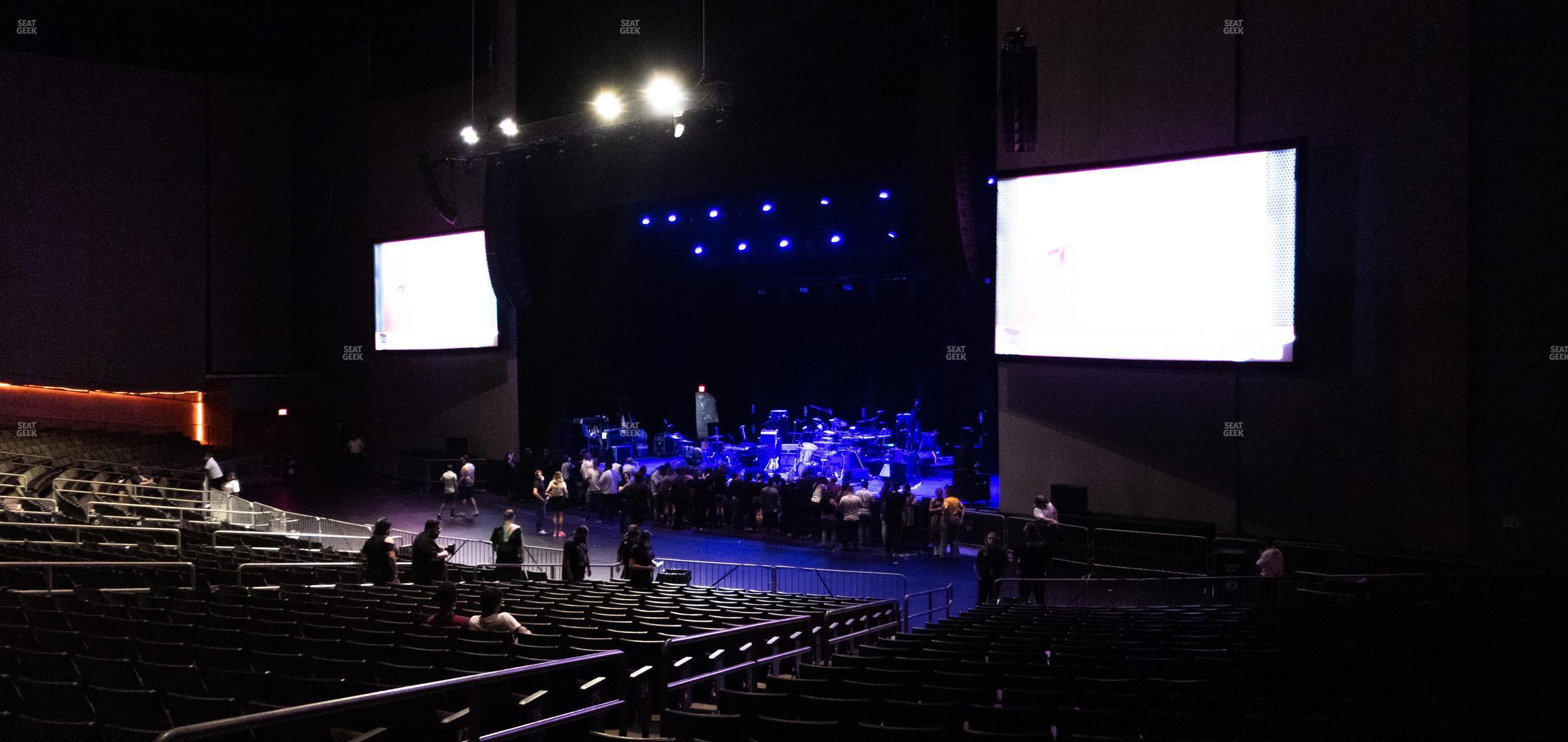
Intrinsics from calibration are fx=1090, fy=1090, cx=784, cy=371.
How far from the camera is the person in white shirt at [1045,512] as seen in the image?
16.5 meters

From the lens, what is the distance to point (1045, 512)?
1678cm

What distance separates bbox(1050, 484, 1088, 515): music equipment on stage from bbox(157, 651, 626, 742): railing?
12258 millimetres

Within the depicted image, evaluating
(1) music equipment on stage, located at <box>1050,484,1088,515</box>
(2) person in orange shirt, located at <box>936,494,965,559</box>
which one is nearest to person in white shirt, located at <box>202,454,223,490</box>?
(2) person in orange shirt, located at <box>936,494,965,559</box>

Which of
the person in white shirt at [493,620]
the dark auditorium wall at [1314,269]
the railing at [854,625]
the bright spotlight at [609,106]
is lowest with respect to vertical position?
the railing at [854,625]

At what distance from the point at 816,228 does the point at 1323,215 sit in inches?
455

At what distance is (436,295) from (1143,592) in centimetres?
1930

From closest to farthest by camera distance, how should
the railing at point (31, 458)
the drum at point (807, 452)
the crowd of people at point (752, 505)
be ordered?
the crowd of people at point (752, 505), the railing at point (31, 458), the drum at point (807, 452)

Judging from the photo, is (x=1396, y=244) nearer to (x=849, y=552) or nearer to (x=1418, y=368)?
(x=1418, y=368)

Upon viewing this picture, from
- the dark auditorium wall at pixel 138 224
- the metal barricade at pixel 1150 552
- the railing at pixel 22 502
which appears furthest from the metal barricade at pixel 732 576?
the dark auditorium wall at pixel 138 224

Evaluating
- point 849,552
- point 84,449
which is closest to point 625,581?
point 849,552

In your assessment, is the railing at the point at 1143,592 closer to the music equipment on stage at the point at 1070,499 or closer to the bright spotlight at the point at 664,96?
the music equipment on stage at the point at 1070,499

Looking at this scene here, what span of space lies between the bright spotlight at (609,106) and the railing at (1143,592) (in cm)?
1086

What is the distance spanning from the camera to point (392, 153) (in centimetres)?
2931

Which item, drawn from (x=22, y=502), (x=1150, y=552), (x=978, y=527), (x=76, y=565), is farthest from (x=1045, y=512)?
(x=22, y=502)
